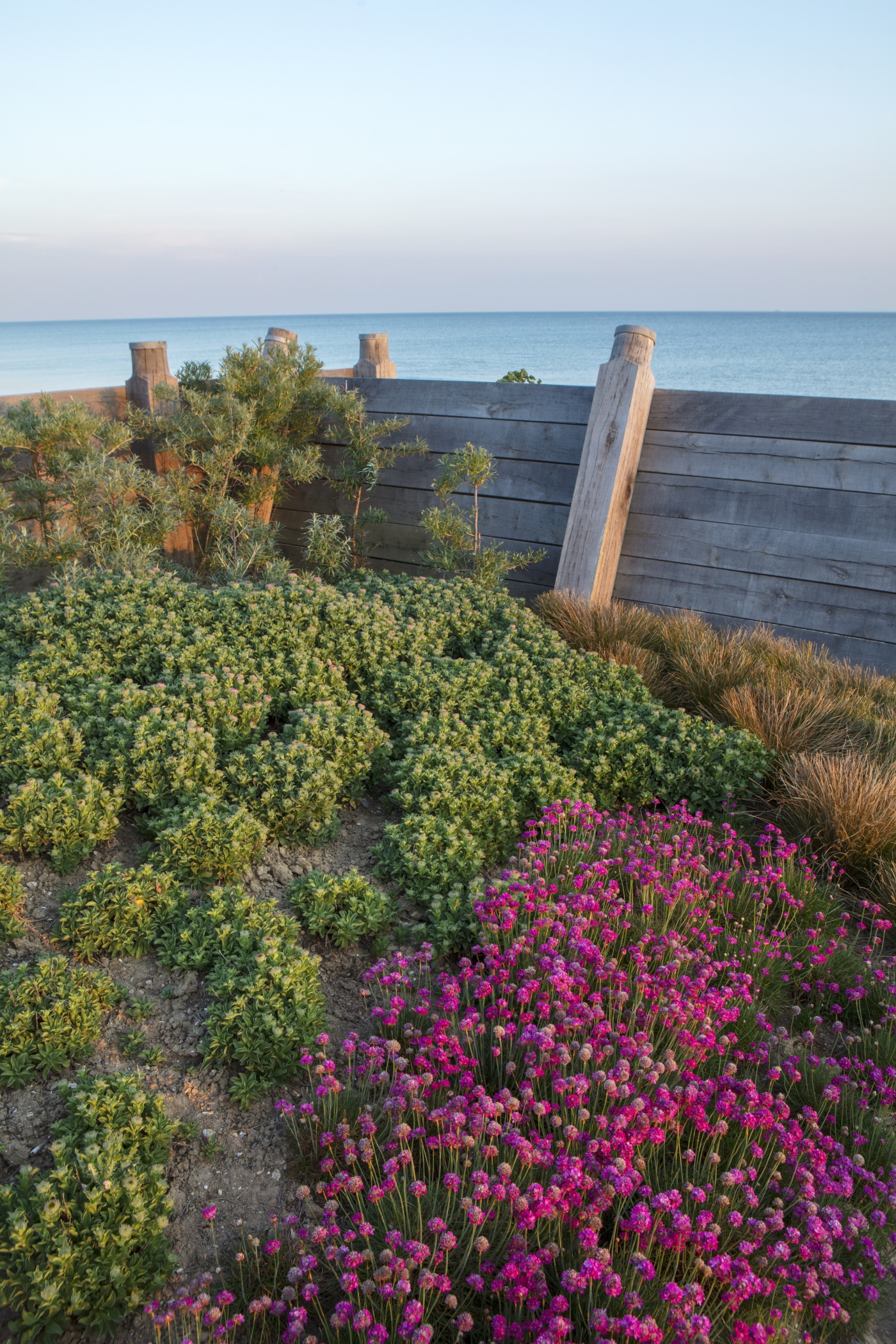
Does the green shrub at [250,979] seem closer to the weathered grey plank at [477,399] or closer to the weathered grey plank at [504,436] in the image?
the weathered grey plank at [504,436]

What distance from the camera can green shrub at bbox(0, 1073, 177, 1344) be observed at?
174cm

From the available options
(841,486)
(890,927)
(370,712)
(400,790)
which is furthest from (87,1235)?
(841,486)

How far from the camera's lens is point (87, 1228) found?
5.94 feet

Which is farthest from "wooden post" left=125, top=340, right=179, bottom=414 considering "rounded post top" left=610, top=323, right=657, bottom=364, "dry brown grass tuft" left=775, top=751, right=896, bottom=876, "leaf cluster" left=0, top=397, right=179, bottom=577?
"dry brown grass tuft" left=775, top=751, right=896, bottom=876

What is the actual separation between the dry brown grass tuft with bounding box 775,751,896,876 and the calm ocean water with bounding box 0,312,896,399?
1376 centimetres

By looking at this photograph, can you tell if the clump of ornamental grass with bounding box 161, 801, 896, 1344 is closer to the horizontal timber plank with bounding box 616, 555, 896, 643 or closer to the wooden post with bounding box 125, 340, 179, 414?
the horizontal timber plank with bounding box 616, 555, 896, 643

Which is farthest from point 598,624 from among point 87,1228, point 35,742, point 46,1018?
point 87,1228

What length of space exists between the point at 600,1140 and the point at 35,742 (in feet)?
8.20

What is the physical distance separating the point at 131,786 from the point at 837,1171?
2.66 meters

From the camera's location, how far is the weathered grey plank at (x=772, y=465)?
4941 mm

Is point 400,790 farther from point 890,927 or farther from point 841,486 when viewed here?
point 841,486

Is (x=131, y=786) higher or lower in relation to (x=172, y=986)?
higher

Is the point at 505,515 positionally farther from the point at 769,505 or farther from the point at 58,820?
the point at 58,820

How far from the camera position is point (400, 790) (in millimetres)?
3402
